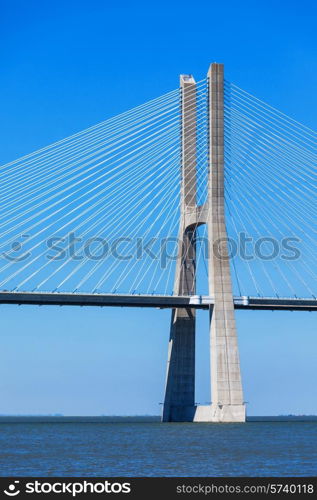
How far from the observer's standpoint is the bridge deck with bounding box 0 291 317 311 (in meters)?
57.4

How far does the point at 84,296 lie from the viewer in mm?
58188

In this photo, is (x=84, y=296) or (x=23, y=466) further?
(x=84, y=296)

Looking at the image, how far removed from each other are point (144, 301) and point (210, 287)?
3.82m

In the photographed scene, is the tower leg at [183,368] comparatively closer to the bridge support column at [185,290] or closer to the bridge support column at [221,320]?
the bridge support column at [185,290]

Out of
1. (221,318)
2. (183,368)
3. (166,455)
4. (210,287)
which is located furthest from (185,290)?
(166,455)

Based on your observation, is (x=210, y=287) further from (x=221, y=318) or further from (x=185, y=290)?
(x=185, y=290)

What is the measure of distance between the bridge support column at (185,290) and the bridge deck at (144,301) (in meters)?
2.77

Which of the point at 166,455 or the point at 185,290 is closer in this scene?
the point at 166,455

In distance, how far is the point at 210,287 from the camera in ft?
197

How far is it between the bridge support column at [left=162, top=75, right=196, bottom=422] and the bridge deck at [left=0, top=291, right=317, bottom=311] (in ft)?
9.10

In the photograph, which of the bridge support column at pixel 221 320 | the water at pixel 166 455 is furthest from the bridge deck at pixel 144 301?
the water at pixel 166 455
